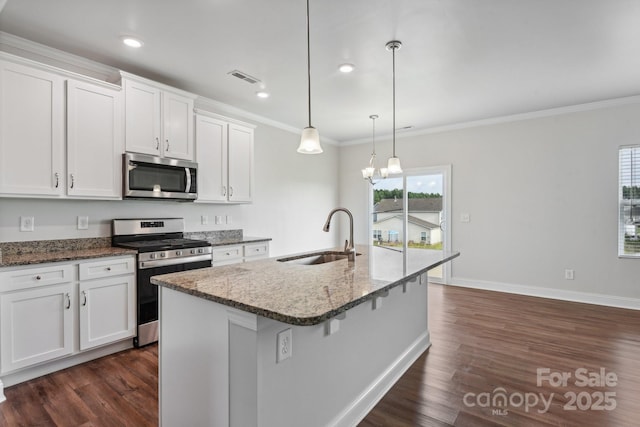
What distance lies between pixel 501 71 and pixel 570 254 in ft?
9.17

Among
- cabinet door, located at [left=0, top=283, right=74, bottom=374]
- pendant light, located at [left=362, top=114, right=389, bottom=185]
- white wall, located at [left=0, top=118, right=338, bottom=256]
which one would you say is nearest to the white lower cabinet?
cabinet door, located at [left=0, top=283, right=74, bottom=374]

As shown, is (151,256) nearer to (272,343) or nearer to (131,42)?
(131,42)

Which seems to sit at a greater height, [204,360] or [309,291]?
[309,291]

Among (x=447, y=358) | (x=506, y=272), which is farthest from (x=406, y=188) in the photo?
(x=447, y=358)

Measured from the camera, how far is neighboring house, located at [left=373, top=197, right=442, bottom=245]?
5.62 meters

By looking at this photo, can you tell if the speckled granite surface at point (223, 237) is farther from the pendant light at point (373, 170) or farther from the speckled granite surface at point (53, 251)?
the pendant light at point (373, 170)

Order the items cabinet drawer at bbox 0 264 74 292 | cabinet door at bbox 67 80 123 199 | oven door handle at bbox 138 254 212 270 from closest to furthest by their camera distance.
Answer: cabinet drawer at bbox 0 264 74 292 < cabinet door at bbox 67 80 123 199 < oven door handle at bbox 138 254 212 270

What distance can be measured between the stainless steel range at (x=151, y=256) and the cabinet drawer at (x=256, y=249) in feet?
2.05

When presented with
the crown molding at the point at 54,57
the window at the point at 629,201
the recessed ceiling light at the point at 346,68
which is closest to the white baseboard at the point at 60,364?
the crown molding at the point at 54,57

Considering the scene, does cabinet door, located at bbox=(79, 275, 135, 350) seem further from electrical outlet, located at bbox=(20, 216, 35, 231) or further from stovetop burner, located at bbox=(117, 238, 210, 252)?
electrical outlet, located at bbox=(20, 216, 35, 231)

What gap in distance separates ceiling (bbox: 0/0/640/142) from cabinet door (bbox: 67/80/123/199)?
1.34 feet

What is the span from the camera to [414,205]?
584 centimetres

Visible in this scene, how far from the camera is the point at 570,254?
14.6ft

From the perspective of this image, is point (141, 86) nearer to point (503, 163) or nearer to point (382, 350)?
point (382, 350)
